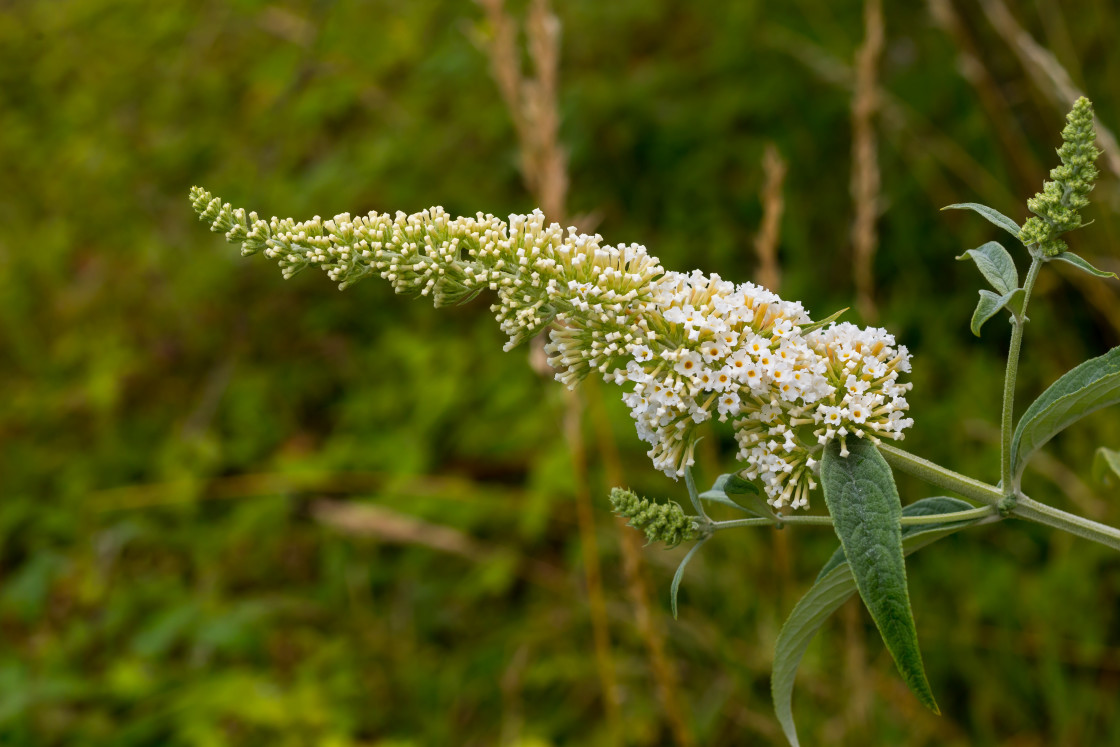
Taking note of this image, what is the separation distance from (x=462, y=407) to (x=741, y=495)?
3.12m

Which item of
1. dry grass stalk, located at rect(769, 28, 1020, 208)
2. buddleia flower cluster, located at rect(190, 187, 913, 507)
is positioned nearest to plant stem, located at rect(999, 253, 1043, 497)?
buddleia flower cluster, located at rect(190, 187, 913, 507)

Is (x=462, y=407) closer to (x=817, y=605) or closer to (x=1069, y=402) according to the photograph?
(x=817, y=605)

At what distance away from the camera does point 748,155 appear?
4.54 meters

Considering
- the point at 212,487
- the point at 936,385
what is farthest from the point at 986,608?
the point at 212,487

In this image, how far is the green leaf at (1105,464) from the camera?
60.2 inches

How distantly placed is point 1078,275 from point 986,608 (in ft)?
4.34

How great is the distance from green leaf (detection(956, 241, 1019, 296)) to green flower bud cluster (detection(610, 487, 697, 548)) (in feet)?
1.83

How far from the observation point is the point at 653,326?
1426mm

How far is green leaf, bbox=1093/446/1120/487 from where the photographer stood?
1.53 meters

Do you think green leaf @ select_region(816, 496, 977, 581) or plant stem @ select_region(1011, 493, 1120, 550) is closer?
plant stem @ select_region(1011, 493, 1120, 550)

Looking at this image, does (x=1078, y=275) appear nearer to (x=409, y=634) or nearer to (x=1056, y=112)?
(x=1056, y=112)

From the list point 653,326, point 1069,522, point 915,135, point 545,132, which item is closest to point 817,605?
point 1069,522

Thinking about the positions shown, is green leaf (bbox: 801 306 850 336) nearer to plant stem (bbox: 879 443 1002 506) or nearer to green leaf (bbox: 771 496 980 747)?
plant stem (bbox: 879 443 1002 506)

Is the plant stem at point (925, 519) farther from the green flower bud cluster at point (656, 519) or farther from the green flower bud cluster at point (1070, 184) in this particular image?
the green flower bud cluster at point (1070, 184)
